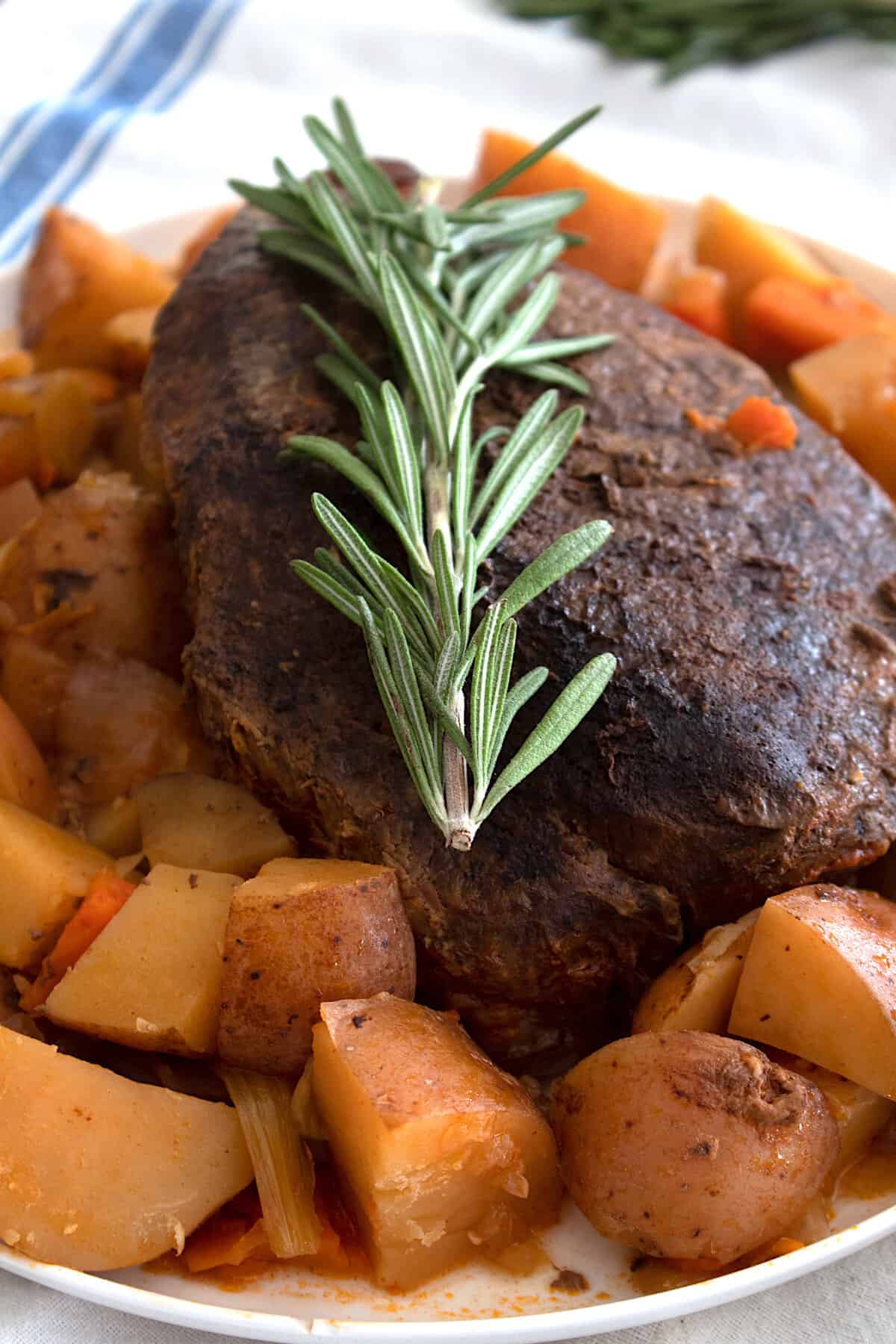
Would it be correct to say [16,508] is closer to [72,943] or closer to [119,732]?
[119,732]

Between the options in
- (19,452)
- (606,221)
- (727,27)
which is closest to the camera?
(19,452)

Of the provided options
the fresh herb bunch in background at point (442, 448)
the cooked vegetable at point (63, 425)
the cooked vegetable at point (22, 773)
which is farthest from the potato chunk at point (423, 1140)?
the cooked vegetable at point (63, 425)

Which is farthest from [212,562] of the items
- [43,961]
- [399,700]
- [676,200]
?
[676,200]

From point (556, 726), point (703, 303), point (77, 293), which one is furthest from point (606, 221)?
point (556, 726)

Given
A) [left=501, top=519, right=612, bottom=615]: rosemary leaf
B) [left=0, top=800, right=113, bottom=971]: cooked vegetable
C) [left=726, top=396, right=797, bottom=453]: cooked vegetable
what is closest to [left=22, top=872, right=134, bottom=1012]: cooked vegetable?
[left=0, top=800, right=113, bottom=971]: cooked vegetable

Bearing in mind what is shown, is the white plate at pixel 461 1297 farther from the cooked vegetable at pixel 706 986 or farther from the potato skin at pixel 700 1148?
the cooked vegetable at pixel 706 986
